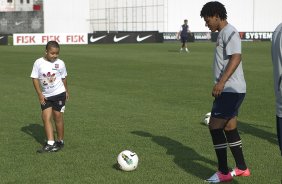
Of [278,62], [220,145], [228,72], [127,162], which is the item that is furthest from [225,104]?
[278,62]

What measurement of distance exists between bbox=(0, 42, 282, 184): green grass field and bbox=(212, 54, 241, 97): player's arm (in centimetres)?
123

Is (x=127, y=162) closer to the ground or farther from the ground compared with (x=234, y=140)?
closer to the ground

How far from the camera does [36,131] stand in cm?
967

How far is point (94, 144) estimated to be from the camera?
27.7 ft

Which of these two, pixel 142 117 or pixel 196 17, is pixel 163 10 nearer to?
pixel 196 17

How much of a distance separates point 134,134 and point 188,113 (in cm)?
242

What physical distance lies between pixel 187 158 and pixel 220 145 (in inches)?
49.8

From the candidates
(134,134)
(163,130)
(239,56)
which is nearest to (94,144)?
(134,134)

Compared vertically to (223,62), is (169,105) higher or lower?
lower

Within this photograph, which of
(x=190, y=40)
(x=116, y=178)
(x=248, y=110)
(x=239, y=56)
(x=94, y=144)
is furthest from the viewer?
(x=190, y=40)

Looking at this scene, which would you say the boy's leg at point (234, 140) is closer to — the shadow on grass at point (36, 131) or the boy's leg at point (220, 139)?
the boy's leg at point (220, 139)

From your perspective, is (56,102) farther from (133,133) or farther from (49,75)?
(133,133)

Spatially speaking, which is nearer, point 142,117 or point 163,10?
point 142,117

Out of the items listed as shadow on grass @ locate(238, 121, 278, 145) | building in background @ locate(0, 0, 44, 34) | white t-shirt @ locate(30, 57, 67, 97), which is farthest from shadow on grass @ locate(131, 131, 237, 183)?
building in background @ locate(0, 0, 44, 34)
